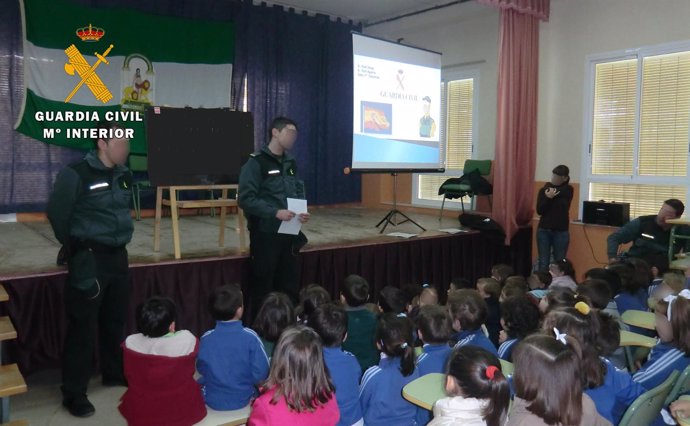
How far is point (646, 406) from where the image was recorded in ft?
5.74

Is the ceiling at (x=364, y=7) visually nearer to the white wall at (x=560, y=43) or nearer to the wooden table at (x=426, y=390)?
the white wall at (x=560, y=43)

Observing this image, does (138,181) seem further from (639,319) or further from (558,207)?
(639,319)

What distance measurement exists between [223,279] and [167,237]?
1.16 m

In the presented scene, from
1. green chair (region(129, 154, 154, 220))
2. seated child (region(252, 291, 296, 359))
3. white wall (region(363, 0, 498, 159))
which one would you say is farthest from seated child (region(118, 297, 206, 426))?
white wall (region(363, 0, 498, 159))

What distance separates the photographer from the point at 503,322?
2701 millimetres

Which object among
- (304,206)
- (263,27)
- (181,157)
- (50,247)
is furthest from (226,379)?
(263,27)

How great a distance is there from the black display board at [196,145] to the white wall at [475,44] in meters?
3.79

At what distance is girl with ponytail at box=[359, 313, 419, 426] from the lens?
6.81ft

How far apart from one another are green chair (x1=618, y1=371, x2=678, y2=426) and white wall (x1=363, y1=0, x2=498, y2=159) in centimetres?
565

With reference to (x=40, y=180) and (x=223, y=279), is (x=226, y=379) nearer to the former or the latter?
(x=223, y=279)

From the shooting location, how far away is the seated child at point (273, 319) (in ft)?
8.54

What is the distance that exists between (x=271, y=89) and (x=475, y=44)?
289 centimetres

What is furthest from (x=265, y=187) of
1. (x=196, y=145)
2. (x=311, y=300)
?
(x=311, y=300)

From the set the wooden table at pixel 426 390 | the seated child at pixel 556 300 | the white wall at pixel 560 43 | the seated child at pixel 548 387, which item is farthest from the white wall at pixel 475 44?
the seated child at pixel 548 387
